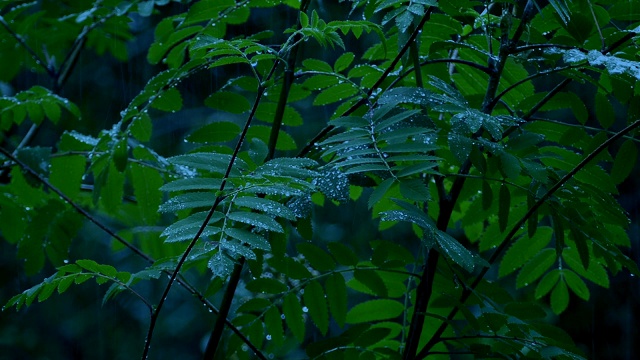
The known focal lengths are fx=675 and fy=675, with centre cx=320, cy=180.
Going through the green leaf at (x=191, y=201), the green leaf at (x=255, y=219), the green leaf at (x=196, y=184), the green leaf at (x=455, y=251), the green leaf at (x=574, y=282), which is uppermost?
the green leaf at (x=196, y=184)

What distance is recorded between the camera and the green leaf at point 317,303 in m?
1.33

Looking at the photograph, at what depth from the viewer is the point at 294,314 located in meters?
1.37

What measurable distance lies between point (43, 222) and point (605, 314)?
409 cm

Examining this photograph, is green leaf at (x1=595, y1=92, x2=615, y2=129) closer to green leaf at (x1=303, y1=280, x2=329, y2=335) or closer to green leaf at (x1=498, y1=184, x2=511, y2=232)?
green leaf at (x1=498, y1=184, x2=511, y2=232)

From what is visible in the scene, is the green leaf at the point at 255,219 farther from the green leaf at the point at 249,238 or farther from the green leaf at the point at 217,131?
the green leaf at the point at 217,131

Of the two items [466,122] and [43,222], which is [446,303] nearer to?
[466,122]

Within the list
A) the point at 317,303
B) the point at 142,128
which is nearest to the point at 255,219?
the point at 317,303

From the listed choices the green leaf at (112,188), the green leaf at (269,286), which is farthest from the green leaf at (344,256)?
the green leaf at (112,188)

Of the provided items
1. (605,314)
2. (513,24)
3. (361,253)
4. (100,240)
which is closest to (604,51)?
(513,24)

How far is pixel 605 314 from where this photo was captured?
4676mm

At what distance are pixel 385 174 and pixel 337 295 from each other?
0.38 m

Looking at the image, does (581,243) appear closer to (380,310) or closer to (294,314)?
(380,310)

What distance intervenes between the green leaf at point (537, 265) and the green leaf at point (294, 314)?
23.4 inches

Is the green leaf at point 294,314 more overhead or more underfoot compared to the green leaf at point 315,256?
more underfoot
